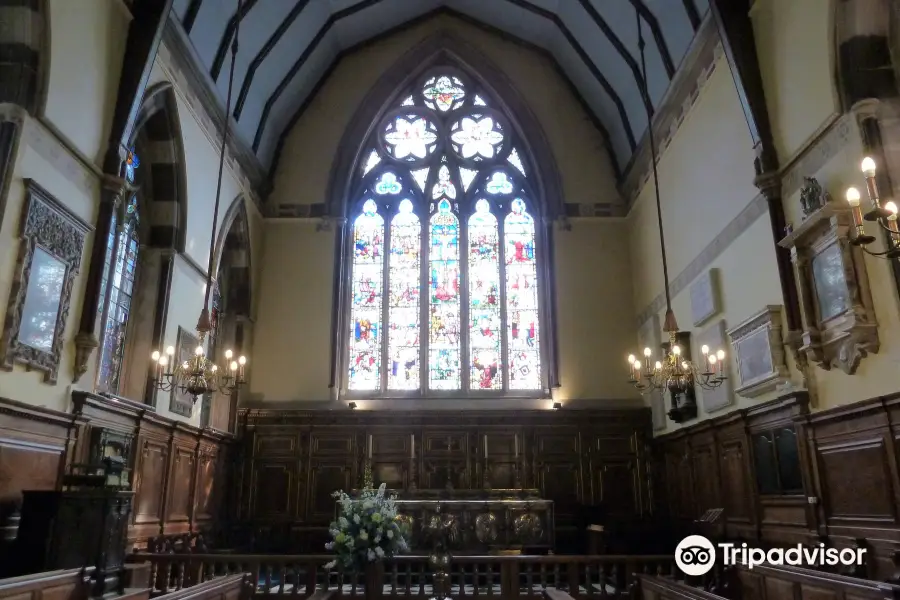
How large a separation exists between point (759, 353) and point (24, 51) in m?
8.66

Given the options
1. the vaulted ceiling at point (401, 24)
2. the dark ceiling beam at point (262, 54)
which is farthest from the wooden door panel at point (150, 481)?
the dark ceiling beam at point (262, 54)

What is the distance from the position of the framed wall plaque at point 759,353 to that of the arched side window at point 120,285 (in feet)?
25.8

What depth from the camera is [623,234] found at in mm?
14055

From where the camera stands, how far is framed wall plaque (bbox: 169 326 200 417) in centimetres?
993

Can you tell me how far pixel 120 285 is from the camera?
937 cm

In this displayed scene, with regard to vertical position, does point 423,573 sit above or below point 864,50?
below

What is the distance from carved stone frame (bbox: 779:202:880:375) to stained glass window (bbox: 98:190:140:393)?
26.2ft

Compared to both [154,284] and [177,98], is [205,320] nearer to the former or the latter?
[154,284]

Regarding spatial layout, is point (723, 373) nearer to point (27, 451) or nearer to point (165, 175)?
point (27, 451)

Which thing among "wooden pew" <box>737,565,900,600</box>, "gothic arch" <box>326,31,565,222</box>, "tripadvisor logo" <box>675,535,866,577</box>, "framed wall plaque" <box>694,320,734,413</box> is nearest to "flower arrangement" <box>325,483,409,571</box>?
"wooden pew" <box>737,565,900,600</box>

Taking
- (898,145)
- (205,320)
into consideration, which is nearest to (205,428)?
(205,320)

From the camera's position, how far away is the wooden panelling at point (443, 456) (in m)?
12.2

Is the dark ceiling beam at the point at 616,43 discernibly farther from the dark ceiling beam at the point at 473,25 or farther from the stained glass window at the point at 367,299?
the stained glass window at the point at 367,299

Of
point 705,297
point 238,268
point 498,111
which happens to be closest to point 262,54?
point 238,268
